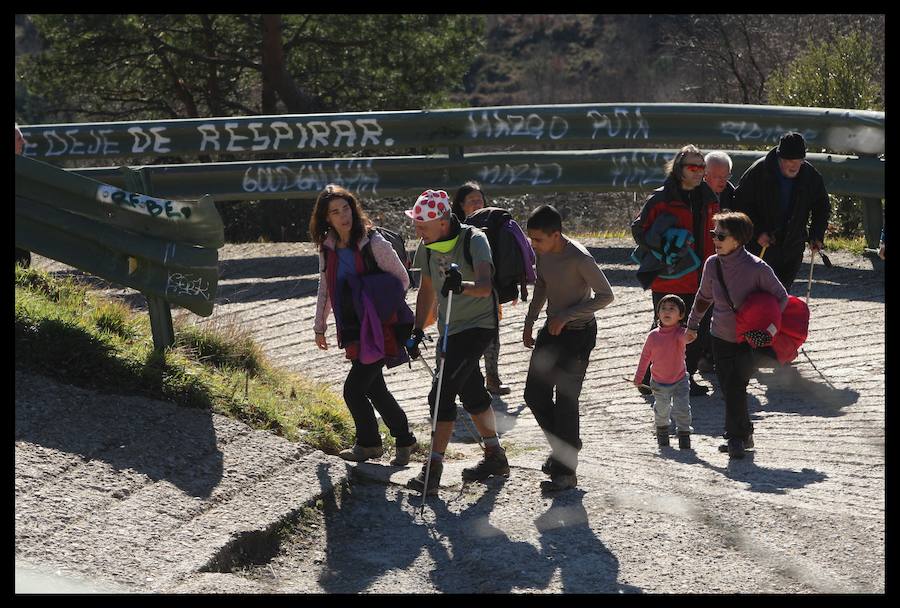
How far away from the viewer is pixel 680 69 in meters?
44.6

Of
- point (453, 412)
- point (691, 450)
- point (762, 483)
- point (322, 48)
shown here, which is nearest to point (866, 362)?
point (691, 450)

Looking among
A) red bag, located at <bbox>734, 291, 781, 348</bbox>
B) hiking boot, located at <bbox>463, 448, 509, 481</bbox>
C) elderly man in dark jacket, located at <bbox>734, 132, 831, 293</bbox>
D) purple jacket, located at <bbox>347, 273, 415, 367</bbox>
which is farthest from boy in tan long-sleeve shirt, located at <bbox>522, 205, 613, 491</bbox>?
elderly man in dark jacket, located at <bbox>734, 132, 831, 293</bbox>

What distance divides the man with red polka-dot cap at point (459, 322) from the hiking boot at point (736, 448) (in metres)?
1.39

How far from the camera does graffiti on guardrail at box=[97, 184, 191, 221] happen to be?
23.1 feet

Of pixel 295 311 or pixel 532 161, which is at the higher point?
pixel 532 161

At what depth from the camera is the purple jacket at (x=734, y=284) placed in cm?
734

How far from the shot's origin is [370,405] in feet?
23.7

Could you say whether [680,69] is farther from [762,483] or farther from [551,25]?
[762,483]

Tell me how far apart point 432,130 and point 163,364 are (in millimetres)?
5558

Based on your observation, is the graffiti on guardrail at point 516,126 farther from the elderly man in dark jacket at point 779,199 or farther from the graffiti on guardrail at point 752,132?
the elderly man in dark jacket at point 779,199

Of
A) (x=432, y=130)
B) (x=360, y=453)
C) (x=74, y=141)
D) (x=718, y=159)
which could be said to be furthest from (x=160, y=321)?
(x=74, y=141)

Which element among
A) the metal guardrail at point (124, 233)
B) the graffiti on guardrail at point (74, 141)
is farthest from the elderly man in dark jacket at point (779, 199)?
the graffiti on guardrail at point (74, 141)

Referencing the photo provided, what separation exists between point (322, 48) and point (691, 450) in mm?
16566

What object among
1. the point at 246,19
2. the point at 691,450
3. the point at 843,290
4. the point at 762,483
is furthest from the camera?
the point at 246,19
